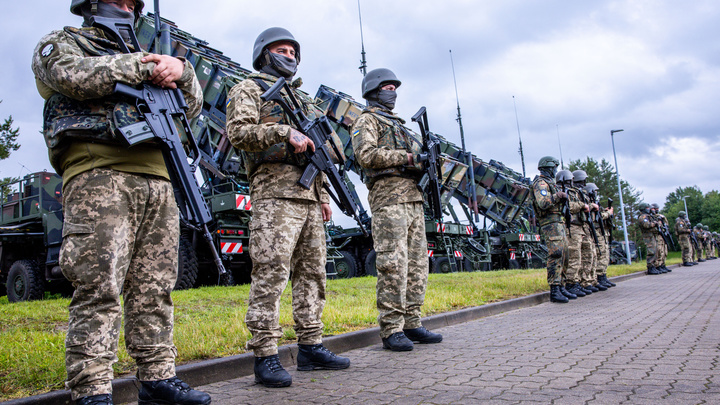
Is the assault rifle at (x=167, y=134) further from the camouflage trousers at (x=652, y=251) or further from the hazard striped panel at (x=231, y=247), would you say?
the camouflage trousers at (x=652, y=251)

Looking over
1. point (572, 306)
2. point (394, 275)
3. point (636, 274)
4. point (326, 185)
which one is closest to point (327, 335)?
point (394, 275)

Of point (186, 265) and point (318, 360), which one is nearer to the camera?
point (318, 360)

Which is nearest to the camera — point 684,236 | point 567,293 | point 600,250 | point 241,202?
point 567,293

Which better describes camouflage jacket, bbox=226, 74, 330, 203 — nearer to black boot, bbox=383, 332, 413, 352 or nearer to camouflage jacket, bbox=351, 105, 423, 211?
camouflage jacket, bbox=351, 105, 423, 211

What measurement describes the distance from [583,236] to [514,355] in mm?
6096

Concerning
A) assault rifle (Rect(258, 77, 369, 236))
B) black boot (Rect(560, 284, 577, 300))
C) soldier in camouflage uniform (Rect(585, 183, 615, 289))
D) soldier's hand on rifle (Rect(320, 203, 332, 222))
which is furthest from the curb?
soldier in camouflage uniform (Rect(585, 183, 615, 289))

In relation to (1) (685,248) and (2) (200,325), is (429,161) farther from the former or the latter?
(1) (685,248)

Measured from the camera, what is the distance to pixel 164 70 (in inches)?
94.4

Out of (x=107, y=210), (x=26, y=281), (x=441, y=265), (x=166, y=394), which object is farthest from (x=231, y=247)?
(x=441, y=265)

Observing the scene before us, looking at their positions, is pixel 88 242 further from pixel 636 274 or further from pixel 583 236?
pixel 636 274

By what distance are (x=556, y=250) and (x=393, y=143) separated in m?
4.13

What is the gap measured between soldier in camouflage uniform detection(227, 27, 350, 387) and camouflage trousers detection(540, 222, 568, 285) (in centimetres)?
498

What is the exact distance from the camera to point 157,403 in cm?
239

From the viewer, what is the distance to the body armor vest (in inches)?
168
